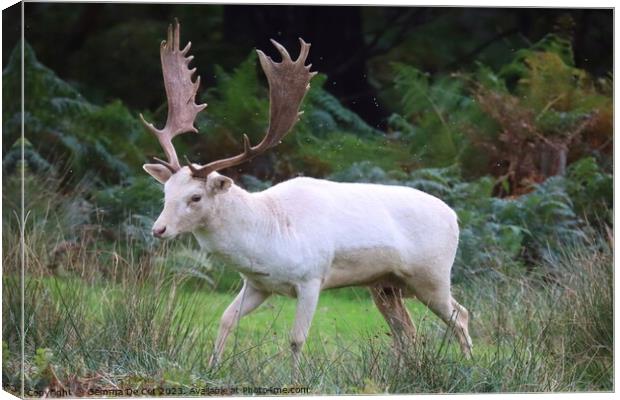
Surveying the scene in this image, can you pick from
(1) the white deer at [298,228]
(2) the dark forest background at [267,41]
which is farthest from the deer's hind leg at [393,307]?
(2) the dark forest background at [267,41]

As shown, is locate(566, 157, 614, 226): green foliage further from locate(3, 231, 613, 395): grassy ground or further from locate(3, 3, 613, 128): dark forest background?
locate(3, 231, 613, 395): grassy ground

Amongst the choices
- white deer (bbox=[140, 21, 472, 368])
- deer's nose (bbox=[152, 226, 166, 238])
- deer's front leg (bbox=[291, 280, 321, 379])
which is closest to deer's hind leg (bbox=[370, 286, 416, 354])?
white deer (bbox=[140, 21, 472, 368])

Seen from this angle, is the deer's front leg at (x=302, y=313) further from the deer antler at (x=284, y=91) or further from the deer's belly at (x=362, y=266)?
the deer antler at (x=284, y=91)

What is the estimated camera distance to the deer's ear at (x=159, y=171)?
855cm

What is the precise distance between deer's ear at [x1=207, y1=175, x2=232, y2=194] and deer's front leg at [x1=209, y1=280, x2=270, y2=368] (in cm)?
Answer: 67

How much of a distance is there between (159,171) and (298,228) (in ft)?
2.96

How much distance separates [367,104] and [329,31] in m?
0.93

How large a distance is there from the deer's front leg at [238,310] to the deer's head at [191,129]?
0.59 meters

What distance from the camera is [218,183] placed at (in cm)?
849

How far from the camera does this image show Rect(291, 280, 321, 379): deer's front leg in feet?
28.4

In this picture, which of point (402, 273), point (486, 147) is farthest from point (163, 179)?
point (486, 147)

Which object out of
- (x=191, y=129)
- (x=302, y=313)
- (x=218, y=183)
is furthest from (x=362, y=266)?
(x=191, y=129)

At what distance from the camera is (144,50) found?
14.7 meters

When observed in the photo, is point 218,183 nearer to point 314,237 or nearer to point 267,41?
point 314,237
